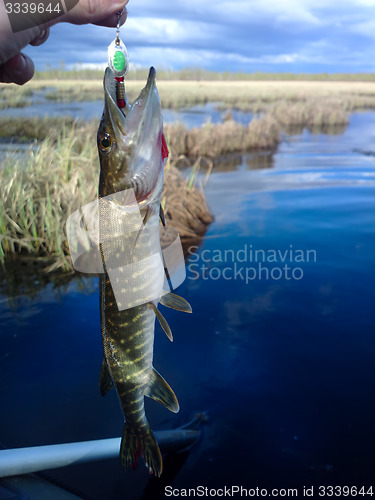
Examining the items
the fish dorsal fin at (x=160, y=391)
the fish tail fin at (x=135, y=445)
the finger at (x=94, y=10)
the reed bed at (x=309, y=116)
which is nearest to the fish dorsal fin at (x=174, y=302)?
the fish dorsal fin at (x=160, y=391)

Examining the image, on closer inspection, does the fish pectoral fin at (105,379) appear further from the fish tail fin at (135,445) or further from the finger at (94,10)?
the finger at (94,10)

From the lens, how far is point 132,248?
1.80 meters

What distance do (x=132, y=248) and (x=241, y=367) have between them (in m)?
3.17

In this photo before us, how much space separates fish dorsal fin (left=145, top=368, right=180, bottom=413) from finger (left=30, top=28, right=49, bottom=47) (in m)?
1.73

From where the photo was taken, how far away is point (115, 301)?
71.3 inches

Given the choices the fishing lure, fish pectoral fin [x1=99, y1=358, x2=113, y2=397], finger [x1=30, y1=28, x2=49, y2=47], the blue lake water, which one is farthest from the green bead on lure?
the blue lake water

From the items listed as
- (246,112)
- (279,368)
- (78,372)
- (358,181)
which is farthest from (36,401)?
(246,112)

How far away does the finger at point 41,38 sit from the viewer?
2.05m

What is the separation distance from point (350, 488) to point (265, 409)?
1.01m

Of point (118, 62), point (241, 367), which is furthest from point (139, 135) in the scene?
point (241, 367)

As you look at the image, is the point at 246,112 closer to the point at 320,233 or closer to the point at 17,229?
the point at 320,233

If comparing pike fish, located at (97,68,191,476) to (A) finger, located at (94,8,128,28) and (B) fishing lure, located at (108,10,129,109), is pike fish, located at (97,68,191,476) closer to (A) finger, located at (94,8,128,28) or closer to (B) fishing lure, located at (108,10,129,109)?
(B) fishing lure, located at (108,10,129,109)

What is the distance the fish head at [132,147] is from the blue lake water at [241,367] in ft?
8.21

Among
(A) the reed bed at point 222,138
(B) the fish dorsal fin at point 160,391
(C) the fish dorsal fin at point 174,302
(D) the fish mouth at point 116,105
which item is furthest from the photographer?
(A) the reed bed at point 222,138
